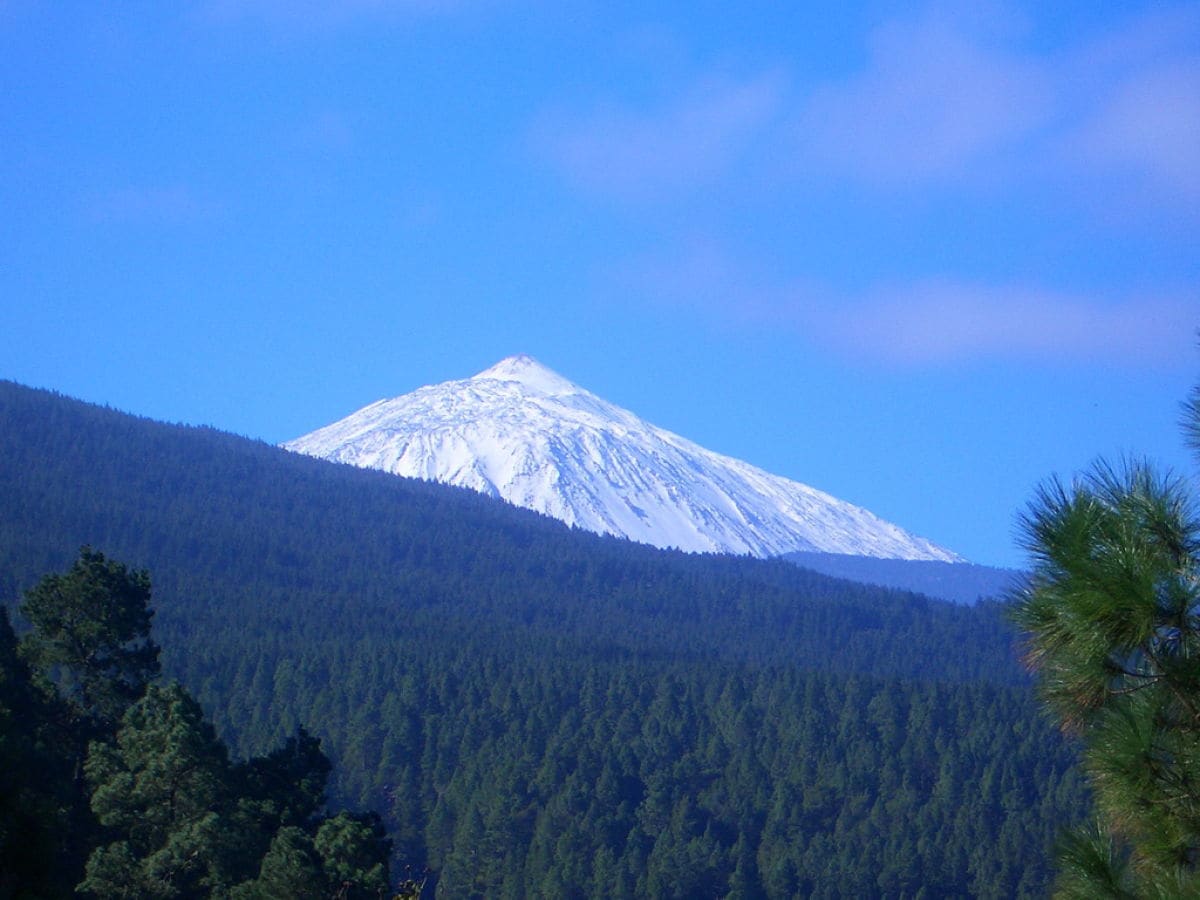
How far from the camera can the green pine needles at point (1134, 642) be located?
7.62m

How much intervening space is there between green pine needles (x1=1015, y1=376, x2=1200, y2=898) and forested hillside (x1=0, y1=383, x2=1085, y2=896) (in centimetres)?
3441

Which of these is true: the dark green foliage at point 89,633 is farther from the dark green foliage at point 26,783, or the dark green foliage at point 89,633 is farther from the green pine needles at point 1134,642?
the green pine needles at point 1134,642

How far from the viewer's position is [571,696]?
8844cm

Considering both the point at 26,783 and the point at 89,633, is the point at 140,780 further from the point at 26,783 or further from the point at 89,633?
the point at 89,633

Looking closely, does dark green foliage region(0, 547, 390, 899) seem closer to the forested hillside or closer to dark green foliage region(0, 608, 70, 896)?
dark green foliage region(0, 608, 70, 896)

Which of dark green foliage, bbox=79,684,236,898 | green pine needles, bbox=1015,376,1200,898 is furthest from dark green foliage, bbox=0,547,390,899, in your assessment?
green pine needles, bbox=1015,376,1200,898

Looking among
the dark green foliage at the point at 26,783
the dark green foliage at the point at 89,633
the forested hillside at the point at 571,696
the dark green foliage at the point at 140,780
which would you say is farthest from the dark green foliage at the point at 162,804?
the forested hillside at the point at 571,696

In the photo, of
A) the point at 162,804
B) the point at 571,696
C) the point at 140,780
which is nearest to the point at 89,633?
the point at 140,780

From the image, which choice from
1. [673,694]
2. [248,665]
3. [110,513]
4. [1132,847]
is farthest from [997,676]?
[1132,847]

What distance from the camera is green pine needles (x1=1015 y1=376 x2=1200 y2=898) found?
7625 millimetres

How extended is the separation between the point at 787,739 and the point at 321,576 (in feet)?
204

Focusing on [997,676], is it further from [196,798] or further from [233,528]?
[196,798]

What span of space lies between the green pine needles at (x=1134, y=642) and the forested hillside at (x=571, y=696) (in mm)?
34411

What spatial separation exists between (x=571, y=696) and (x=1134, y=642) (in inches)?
3235
